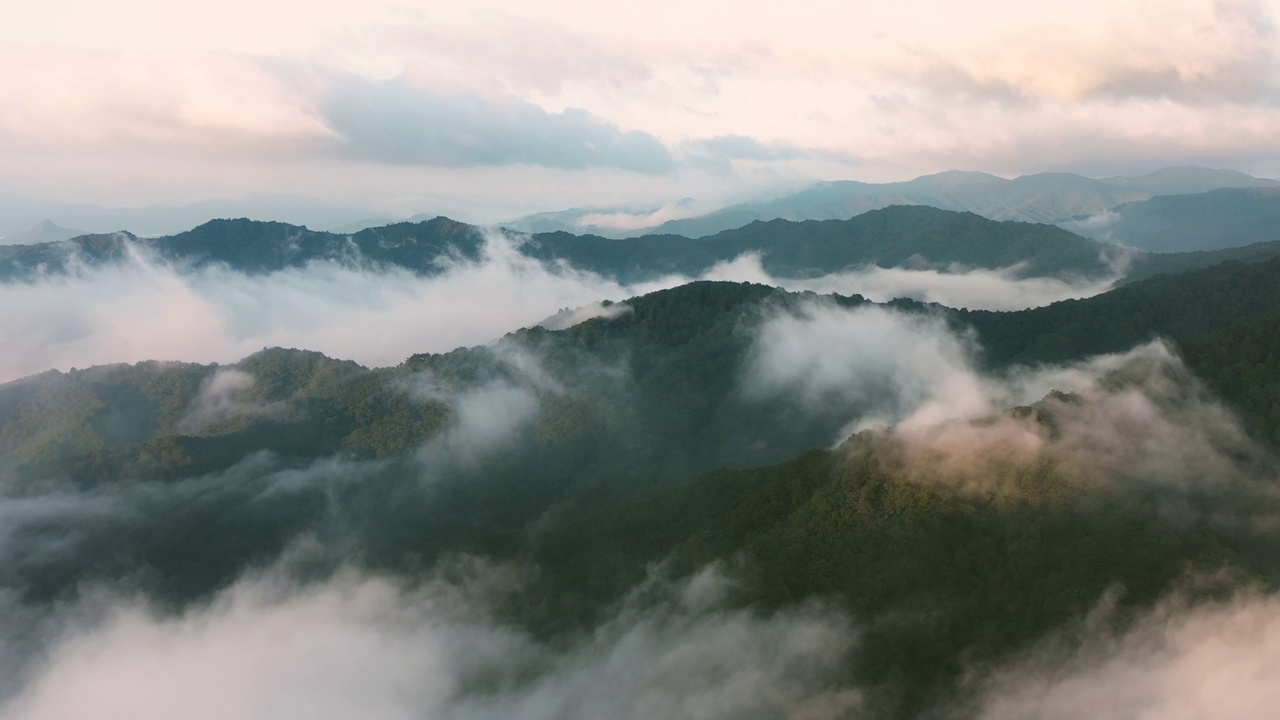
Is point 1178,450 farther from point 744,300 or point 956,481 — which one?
point 744,300

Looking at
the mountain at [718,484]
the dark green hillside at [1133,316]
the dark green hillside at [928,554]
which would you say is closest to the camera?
the dark green hillside at [928,554]

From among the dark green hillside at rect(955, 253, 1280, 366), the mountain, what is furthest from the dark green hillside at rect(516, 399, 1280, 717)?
the dark green hillside at rect(955, 253, 1280, 366)

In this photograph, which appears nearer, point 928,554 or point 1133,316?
point 928,554

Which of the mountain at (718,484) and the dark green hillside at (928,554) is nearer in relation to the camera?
the dark green hillside at (928,554)

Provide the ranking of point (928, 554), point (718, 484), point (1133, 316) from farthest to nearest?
point (1133, 316) < point (718, 484) < point (928, 554)

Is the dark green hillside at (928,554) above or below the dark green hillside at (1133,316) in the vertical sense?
below

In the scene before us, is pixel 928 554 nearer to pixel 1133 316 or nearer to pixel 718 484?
pixel 718 484

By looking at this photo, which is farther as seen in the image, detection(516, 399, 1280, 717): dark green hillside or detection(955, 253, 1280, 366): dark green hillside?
detection(955, 253, 1280, 366): dark green hillside

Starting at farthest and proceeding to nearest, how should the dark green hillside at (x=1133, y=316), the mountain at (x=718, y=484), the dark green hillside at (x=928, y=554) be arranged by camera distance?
the dark green hillside at (x=1133, y=316)
the mountain at (x=718, y=484)
the dark green hillside at (x=928, y=554)

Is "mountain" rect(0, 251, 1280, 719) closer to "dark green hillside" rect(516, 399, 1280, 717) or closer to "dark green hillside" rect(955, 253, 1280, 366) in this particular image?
"dark green hillside" rect(516, 399, 1280, 717)

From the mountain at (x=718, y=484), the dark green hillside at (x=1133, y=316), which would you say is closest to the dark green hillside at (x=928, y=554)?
the mountain at (x=718, y=484)

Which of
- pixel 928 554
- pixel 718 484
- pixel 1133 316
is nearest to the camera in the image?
pixel 928 554

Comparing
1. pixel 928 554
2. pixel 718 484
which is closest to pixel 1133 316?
pixel 718 484

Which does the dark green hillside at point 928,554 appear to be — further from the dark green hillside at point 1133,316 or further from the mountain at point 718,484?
the dark green hillside at point 1133,316
